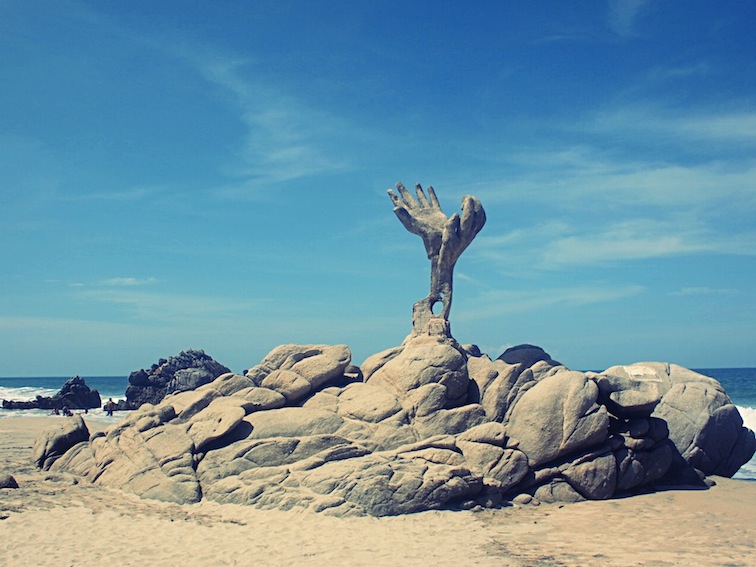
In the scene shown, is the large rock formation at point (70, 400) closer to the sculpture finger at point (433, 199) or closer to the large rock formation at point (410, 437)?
the large rock formation at point (410, 437)

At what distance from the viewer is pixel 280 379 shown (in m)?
21.0

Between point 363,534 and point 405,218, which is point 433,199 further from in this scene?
point 363,534

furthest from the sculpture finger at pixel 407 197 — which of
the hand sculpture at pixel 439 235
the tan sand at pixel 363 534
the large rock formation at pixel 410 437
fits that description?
the tan sand at pixel 363 534

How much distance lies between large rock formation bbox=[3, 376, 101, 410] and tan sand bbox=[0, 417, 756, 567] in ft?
153

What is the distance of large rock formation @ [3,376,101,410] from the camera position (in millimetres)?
60469

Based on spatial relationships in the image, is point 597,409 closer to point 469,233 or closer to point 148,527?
point 469,233

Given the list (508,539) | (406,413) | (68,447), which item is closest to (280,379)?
(406,413)

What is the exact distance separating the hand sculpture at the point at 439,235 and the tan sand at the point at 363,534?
10.1 m

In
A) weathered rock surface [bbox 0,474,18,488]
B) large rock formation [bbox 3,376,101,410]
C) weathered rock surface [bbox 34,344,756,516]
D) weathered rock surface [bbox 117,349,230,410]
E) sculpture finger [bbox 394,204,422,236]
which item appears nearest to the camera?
weathered rock surface [bbox 34,344,756,516]

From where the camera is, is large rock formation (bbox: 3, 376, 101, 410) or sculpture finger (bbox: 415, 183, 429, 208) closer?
sculpture finger (bbox: 415, 183, 429, 208)

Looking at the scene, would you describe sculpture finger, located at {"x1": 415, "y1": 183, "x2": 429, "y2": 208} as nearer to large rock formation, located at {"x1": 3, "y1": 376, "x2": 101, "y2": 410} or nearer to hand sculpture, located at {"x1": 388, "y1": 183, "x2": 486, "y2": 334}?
→ hand sculpture, located at {"x1": 388, "y1": 183, "x2": 486, "y2": 334}

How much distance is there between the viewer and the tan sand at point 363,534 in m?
12.7

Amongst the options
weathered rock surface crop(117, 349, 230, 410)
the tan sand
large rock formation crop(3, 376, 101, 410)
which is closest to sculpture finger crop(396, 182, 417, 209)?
the tan sand

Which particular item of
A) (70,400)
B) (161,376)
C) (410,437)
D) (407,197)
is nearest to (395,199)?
(407,197)
